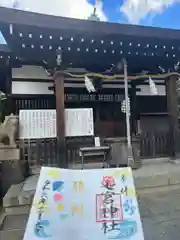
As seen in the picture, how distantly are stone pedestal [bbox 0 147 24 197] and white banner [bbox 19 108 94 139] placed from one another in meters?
0.61

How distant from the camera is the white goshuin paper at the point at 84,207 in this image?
6.66 feet

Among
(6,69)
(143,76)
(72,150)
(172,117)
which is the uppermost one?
(6,69)

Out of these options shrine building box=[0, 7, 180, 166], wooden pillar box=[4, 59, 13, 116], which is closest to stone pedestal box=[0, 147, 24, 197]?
shrine building box=[0, 7, 180, 166]

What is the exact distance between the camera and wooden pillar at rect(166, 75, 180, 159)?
20.7 ft

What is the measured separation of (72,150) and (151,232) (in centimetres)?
384

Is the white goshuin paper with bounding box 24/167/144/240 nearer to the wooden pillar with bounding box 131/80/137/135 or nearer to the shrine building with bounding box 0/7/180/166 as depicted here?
the shrine building with bounding box 0/7/180/166

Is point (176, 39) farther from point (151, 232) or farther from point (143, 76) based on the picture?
point (151, 232)

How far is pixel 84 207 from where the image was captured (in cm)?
215

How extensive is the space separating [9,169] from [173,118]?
4856mm

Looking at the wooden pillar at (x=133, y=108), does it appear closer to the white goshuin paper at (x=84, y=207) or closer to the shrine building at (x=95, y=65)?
the shrine building at (x=95, y=65)

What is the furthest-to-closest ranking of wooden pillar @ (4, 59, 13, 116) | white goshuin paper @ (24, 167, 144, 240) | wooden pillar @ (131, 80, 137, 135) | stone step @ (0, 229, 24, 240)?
wooden pillar @ (131, 80, 137, 135)
wooden pillar @ (4, 59, 13, 116)
stone step @ (0, 229, 24, 240)
white goshuin paper @ (24, 167, 144, 240)

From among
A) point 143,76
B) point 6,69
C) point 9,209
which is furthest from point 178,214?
point 6,69

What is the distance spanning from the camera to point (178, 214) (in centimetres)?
360

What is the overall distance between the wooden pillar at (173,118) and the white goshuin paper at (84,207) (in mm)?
4508
